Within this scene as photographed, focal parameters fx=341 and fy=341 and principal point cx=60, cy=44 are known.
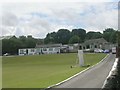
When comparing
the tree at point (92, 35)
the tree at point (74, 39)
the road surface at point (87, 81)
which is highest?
the tree at point (92, 35)

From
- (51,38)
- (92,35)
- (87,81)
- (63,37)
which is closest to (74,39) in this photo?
(63,37)

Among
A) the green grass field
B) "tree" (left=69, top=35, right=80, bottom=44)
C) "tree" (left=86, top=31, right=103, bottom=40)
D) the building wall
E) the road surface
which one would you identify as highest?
"tree" (left=86, top=31, right=103, bottom=40)

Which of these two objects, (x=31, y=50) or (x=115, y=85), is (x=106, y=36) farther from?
(x=115, y=85)

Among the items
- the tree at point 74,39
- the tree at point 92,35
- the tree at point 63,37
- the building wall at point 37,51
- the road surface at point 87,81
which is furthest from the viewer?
the tree at point 63,37

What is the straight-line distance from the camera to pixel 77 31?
176625mm

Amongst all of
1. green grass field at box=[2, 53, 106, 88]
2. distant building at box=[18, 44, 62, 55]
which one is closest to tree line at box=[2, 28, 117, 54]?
distant building at box=[18, 44, 62, 55]

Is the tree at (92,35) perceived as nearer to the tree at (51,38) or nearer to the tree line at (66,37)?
the tree line at (66,37)

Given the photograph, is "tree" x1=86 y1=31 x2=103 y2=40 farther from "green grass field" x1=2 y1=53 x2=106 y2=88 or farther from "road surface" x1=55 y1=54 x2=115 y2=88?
"road surface" x1=55 y1=54 x2=115 y2=88

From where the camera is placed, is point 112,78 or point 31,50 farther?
point 31,50

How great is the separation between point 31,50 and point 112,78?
128 metres

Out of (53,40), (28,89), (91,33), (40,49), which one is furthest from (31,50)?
Result: (28,89)

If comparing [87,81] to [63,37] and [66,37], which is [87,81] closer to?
[63,37]

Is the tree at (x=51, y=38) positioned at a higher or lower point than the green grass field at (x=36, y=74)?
higher

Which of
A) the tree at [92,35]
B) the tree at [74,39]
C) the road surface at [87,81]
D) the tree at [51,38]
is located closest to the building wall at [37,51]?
the tree at [74,39]
